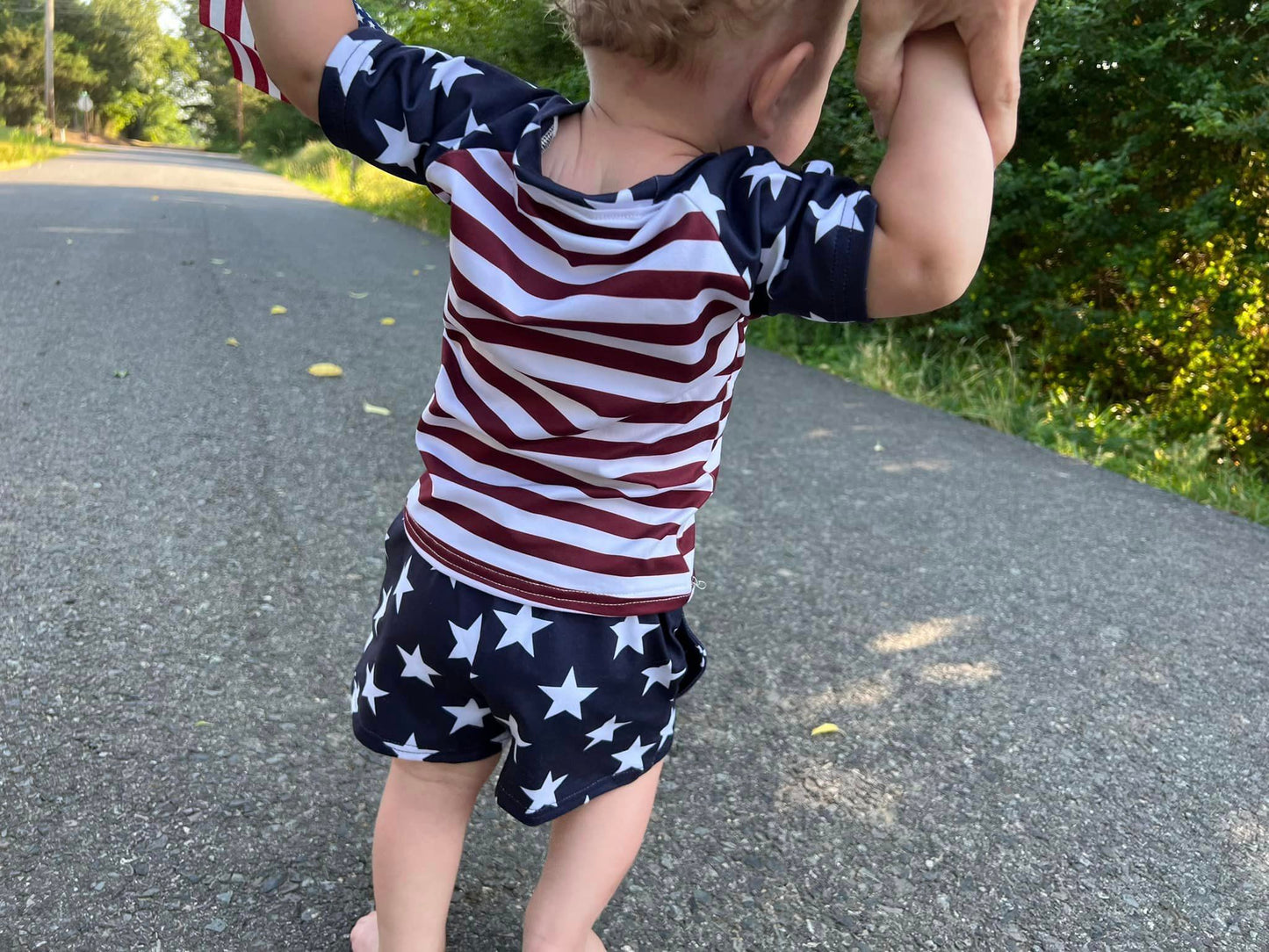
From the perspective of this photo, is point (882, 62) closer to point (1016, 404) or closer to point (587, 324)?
point (587, 324)

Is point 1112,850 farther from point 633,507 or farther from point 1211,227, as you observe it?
point 1211,227

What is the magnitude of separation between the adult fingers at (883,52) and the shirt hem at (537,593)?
1.81 ft

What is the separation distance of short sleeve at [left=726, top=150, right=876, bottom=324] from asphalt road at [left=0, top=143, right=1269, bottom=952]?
109 cm

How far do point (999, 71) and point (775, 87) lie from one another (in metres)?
0.20

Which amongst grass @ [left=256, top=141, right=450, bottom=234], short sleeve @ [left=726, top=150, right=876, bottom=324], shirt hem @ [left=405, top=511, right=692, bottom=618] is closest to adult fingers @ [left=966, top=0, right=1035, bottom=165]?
short sleeve @ [left=726, top=150, right=876, bottom=324]

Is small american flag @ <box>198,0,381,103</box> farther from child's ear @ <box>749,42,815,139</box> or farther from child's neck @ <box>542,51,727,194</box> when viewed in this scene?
child's ear @ <box>749,42,815,139</box>

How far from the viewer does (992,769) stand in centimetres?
212

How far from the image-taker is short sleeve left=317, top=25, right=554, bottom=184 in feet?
3.54

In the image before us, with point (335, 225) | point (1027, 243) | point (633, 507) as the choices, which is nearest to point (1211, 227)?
point (1027, 243)

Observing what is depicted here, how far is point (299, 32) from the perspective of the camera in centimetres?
110

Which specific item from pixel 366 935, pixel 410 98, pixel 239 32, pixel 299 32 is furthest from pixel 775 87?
pixel 366 935

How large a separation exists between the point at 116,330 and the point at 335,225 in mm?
6899

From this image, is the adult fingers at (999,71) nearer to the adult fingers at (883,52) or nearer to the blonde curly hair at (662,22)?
the adult fingers at (883,52)

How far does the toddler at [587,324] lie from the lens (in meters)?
0.94
